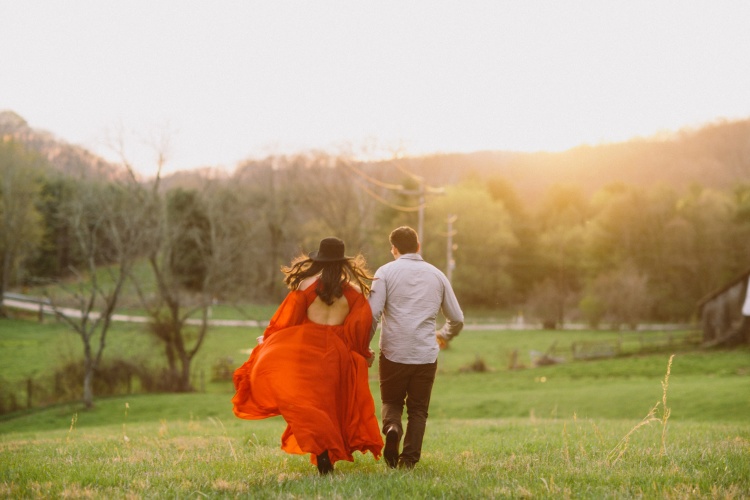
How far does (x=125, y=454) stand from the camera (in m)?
7.43

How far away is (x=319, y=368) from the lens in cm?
620

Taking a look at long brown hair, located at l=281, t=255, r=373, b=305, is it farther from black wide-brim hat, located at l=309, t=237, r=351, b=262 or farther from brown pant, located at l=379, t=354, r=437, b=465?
brown pant, located at l=379, t=354, r=437, b=465

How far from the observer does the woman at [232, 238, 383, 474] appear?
604 cm

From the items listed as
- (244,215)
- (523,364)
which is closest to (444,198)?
(244,215)

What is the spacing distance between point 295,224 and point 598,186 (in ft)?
171

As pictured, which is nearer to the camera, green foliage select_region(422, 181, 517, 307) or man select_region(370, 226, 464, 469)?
man select_region(370, 226, 464, 469)

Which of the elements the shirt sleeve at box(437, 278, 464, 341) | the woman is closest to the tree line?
the shirt sleeve at box(437, 278, 464, 341)

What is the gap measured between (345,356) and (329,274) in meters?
A: 0.78

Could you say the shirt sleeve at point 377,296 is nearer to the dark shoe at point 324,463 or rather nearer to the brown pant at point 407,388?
the brown pant at point 407,388

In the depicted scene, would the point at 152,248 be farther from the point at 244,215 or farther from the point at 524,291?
the point at 524,291

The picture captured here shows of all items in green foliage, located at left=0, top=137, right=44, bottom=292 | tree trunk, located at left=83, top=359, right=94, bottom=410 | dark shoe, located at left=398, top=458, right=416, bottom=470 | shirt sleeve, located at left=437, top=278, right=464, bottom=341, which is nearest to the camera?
dark shoe, located at left=398, top=458, right=416, bottom=470

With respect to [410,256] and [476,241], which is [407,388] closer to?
[410,256]

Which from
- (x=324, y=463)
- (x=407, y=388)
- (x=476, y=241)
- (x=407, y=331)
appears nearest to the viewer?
(x=324, y=463)

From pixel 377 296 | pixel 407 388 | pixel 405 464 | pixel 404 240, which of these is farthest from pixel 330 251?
pixel 405 464
